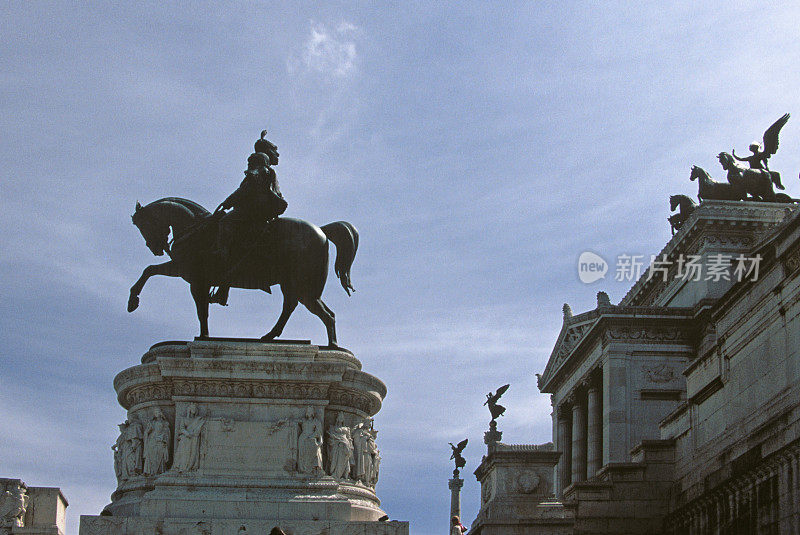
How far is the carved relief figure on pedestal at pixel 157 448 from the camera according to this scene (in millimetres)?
23484

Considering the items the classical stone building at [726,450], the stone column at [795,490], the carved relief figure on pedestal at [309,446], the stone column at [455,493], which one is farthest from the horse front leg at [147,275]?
the stone column at [455,493]

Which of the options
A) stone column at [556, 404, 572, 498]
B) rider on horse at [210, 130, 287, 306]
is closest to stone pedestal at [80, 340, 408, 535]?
rider on horse at [210, 130, 287, 306]

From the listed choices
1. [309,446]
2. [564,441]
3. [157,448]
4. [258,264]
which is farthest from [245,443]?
[564,441]

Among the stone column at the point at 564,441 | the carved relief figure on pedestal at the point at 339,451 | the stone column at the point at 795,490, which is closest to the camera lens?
the stone column at the point at 795,490

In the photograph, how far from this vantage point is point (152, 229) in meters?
26.0

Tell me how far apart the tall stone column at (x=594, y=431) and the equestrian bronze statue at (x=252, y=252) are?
2786 centimetres

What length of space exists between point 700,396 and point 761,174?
3080 cm

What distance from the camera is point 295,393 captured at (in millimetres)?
24031

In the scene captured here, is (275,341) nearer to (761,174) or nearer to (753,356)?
(753,356)

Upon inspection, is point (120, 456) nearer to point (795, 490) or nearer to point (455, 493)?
point (795, 490)

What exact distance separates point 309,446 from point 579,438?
3367cm

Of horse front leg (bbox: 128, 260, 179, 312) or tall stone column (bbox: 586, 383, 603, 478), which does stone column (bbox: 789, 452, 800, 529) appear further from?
tall stone column (bbox: 586, 383, 603, 478)

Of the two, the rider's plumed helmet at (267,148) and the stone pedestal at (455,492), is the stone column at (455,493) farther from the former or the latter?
the rider's plumed helmet at (267,148)

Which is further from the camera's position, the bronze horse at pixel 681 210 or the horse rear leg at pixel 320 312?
the bronze horse at pixel 681 210
